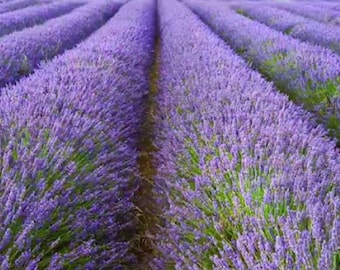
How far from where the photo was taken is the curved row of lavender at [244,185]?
1631 millimetres

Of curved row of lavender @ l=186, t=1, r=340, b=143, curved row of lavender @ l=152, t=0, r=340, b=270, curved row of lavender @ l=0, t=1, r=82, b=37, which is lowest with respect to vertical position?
curved row of lavender @ l=186, t=1, r=340, b=143

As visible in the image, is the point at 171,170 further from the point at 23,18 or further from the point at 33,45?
the point at 23,18

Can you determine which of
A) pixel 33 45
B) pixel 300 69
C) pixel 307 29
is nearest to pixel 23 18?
pixel 33 45

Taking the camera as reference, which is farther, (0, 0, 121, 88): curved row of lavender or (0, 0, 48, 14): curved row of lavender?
(0, 0, 48, 14): curved row of lavender

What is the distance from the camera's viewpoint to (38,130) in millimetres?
2523

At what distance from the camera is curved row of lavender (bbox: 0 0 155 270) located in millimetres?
1811

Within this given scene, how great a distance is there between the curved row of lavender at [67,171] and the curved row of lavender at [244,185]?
0.27 metres

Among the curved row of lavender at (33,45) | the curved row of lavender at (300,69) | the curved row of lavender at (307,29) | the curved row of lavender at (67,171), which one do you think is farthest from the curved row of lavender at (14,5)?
the curved row of lavender at (67,171)

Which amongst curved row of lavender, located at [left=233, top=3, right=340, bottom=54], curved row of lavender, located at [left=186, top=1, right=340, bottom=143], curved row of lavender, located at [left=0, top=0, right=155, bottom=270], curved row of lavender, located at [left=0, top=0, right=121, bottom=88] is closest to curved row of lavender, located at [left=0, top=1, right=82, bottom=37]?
curved row of lavender, located at [left=0, top=0, right=121, bottom=88]

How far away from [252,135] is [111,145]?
33.2 inches

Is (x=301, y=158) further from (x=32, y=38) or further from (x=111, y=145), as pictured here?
(x=32, y=38)

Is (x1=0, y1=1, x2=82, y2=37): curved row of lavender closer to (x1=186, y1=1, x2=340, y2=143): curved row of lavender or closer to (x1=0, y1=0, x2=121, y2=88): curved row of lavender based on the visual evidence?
(x1=0, y1=0, x2=121, y2=88): curved row of lavender

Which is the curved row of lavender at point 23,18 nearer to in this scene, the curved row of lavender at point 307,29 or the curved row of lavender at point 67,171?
the curved row of lavender at point 67,171

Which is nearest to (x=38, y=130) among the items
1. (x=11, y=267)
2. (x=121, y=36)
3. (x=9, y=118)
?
(x=9, y=118)
